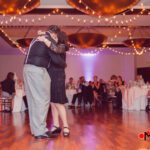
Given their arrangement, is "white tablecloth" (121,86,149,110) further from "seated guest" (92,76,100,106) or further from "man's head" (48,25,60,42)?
"man's head" (48,25,60,42)

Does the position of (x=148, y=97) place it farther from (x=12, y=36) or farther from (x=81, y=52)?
(x=81, y=52)

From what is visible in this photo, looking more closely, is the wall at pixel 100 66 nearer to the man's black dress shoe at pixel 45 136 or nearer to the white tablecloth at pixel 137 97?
the white tablecloth at pixel 137 97

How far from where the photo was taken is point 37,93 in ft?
13.0

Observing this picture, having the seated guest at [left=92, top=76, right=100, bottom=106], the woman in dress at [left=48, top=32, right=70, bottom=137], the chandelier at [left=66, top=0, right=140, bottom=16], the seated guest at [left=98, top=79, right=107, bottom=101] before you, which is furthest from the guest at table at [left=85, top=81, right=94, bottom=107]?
the woman in dress at [left=48, top=32, right=70, bottom=137]

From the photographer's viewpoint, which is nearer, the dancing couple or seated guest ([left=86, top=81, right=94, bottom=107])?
the dancing couple

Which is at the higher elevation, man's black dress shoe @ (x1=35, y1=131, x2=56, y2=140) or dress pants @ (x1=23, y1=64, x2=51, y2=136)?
dress pants @ (x1=23, y1=64, x2=51, y2=136)

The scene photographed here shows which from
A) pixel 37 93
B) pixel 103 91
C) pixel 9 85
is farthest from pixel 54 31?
pixel 103 91

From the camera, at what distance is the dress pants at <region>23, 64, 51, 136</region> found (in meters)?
3.96

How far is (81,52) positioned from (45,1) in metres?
9.06

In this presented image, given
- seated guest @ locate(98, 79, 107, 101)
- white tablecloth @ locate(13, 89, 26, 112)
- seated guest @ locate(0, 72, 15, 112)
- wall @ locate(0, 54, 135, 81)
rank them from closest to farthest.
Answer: white tablecloth @ locate(13, 89, 26, 112) → seated guest @ locate(0, 72, 15, 112) → seated guest @ locate(98, 79, 107, 101) → wall @ locate(0, 54, 135, 81)

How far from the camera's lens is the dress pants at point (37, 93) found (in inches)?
156

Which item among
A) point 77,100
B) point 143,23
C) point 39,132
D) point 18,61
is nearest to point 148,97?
point 143,23

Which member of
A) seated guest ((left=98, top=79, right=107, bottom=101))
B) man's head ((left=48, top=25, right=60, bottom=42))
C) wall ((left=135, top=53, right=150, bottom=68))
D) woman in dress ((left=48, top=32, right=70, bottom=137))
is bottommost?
seated guest ((left=98, top=79, right=107, bottom=101))

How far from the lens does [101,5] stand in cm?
470
